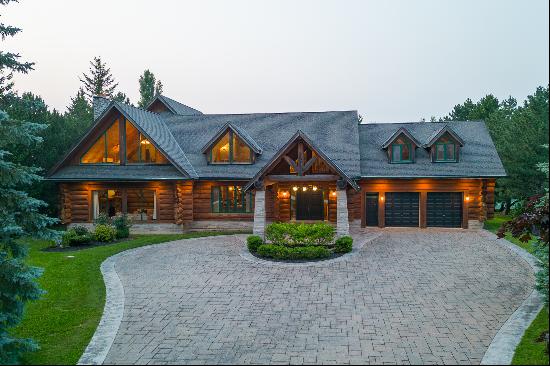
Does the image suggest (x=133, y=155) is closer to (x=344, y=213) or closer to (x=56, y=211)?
(x=56, y=211)

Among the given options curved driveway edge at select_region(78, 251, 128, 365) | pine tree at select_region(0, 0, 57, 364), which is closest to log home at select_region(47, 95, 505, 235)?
curved driveway edge at select_region(78, 251, 128, 365)

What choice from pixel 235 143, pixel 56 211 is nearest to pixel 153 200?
pixel 235 143

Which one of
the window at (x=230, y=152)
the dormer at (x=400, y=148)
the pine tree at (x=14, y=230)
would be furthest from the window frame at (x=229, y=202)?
the pine tree at (x=14, y=230)

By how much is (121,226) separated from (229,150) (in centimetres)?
798

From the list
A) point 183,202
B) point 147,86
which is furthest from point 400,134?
point 147,86

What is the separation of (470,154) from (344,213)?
11.6 metres

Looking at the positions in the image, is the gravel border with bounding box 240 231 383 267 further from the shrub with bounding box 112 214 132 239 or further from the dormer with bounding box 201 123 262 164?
the dormer with bounding box 201 123 262 164

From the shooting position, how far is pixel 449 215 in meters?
26.2

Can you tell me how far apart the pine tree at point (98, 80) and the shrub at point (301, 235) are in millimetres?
68854

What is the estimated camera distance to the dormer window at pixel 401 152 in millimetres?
26703

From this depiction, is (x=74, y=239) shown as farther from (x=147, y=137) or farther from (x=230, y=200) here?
(x=230, y=200)

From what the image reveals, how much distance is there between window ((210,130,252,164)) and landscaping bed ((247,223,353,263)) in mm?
8535

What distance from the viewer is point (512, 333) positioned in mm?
9383

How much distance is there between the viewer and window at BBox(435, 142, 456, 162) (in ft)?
86.7
